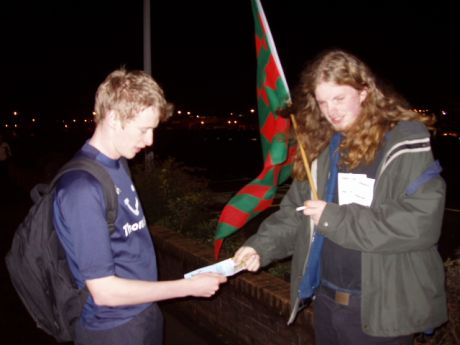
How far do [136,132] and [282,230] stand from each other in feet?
3.56

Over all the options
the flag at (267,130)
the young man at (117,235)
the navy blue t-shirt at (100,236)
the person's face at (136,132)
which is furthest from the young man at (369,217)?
the person's face at (136,132)

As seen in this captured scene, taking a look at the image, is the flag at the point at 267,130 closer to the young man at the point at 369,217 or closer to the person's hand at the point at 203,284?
the young man at the point at 369,217

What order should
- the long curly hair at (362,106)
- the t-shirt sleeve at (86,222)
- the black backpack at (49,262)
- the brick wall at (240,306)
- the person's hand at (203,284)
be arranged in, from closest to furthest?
the t-shirt sleeve at (86,222)
the black backpack at (49,262)
the person's hand at (203,284)
the long curly hair at (362,106)
the brick wall at (240,306)

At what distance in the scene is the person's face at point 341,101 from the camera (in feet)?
7.44

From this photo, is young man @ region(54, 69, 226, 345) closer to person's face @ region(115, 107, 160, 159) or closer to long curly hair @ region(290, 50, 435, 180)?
person's face @ region(115, 107, 160, 159)

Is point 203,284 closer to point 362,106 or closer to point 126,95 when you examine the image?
point 126,95

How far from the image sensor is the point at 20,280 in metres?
2.05

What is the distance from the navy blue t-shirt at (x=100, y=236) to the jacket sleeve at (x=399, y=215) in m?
0.86

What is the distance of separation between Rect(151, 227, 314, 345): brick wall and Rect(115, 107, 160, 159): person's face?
6.50 ft

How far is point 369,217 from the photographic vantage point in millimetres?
2088

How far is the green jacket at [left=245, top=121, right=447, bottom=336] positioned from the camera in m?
2.02

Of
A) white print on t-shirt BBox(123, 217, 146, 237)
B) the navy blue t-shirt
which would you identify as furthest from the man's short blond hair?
white print on t-shirt BBox(123, 217, 146, 237)

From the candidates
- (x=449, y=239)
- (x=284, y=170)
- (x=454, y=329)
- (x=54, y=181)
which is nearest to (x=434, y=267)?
(x=454, y=329)

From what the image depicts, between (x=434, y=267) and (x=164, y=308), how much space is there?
11.8 ft
